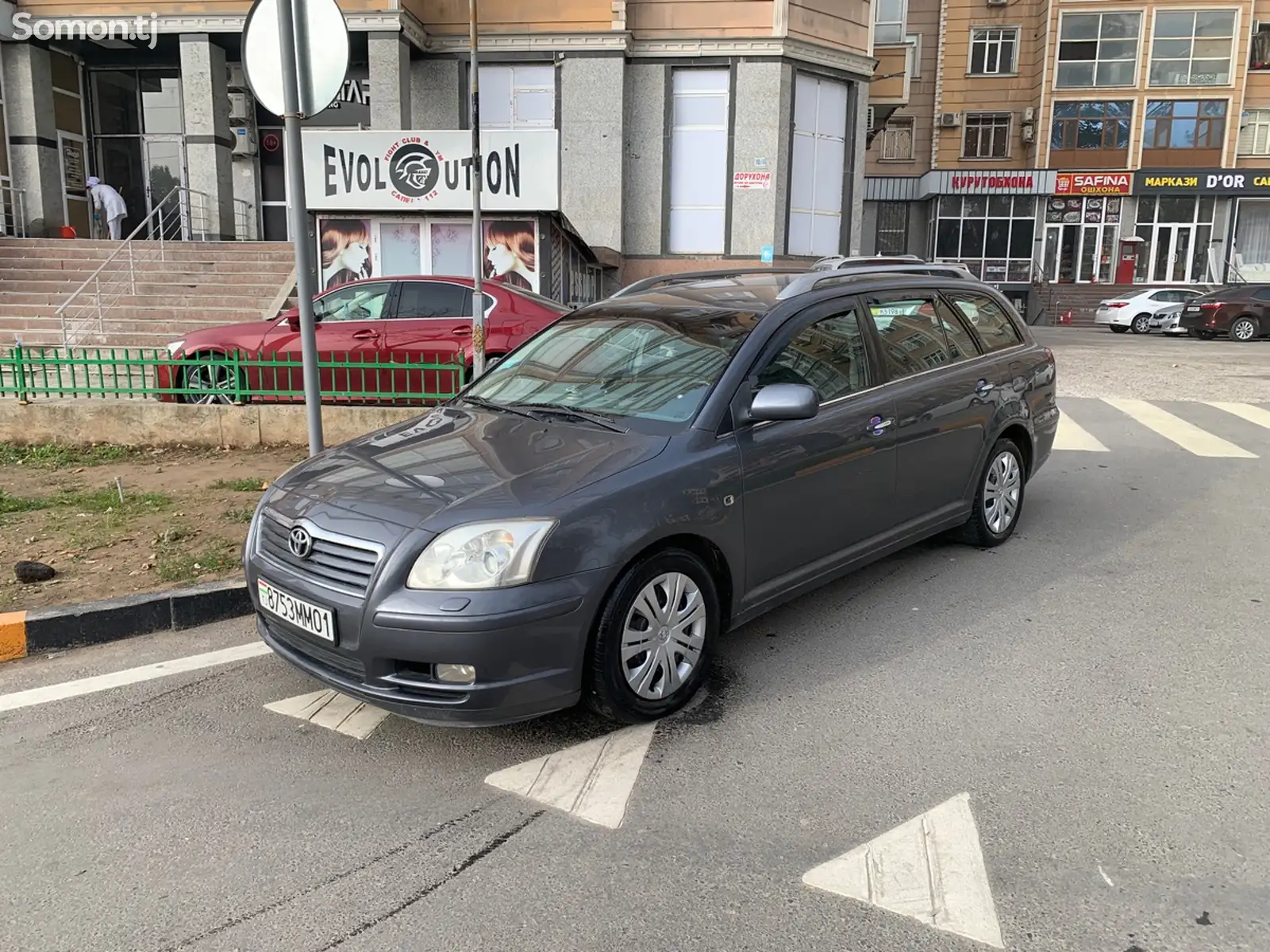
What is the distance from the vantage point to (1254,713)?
3734 millimetres

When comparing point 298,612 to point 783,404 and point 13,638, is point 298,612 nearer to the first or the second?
point 13,638

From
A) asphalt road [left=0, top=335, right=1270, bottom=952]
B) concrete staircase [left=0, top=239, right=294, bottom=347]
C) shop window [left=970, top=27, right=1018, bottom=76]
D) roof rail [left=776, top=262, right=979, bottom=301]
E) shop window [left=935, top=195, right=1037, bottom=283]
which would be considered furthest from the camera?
shop window [left=970, top=27, right=1018, bottom=76]

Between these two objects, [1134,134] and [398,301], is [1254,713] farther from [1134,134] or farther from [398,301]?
[1134,134]

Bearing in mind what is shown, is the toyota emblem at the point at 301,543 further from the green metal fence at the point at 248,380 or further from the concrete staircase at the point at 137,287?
the concrete staircase at the point at 137,287

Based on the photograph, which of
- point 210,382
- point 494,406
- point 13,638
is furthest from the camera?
point 210,382

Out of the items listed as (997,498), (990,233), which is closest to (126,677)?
(997,498)

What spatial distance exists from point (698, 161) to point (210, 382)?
14.8 m

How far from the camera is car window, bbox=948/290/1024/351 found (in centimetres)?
582

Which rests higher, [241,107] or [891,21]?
[891,21]

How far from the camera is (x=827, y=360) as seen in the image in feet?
15.0

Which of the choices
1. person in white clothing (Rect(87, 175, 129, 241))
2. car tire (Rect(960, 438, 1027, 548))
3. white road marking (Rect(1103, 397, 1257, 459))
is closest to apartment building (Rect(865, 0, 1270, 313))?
person in white clothing (Rect(87, 175, 129, 241))

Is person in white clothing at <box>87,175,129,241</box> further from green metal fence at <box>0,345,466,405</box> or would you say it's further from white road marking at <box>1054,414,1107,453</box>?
white road marking at <box>1054,414,1107,453</box>

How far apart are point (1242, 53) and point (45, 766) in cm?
4483

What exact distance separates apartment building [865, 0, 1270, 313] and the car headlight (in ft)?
118
